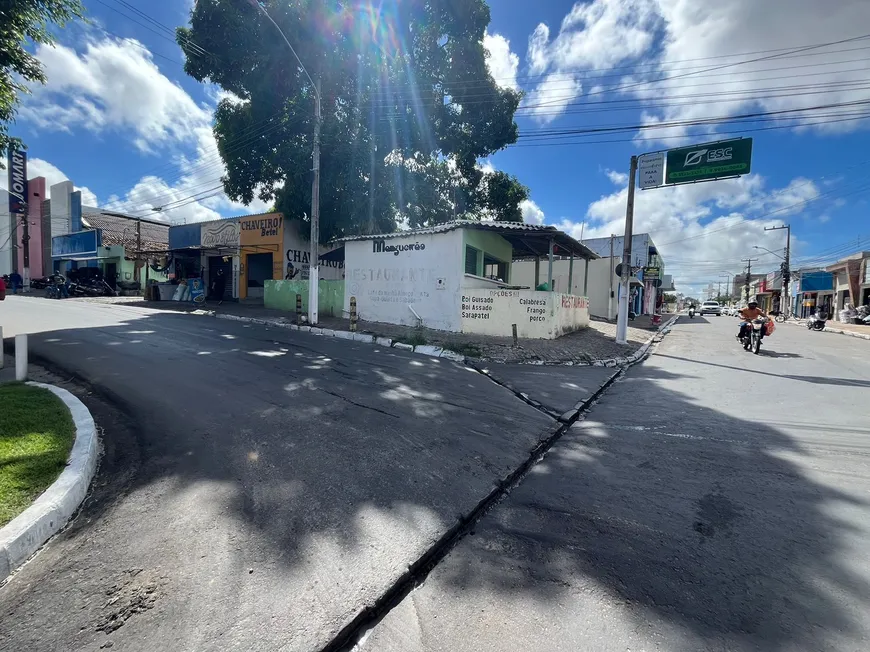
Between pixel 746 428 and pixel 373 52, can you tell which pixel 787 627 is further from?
pixel 373 52

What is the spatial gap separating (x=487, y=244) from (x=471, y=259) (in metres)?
1.07

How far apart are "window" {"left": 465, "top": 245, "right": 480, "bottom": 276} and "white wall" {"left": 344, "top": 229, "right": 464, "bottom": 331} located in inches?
25.9

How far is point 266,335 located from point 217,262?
1635cm

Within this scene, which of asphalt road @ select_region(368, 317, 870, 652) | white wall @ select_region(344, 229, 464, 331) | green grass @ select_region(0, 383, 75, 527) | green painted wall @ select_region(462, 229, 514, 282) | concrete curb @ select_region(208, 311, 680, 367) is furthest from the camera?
green painted wall @ select_region(462, 229, 514, 282)

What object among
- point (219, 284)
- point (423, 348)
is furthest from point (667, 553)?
point (219, 284)

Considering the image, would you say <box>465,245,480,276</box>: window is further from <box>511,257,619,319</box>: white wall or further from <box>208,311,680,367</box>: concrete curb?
<box>511,257,619,319</box>: white wall

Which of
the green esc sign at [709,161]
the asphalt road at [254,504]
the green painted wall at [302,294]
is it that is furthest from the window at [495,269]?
the asphalt road at [254,504]

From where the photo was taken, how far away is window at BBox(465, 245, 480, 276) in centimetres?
1366

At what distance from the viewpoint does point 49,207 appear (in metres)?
37.3

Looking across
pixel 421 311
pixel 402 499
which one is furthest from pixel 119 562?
pixel 421 311

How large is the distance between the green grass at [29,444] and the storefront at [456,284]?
946 centimetres

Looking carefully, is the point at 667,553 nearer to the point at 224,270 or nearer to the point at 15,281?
the point at 224,270

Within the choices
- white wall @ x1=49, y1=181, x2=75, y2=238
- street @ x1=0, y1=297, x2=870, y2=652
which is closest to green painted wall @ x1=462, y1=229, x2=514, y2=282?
street @ x1=0, y1=297, x2=870, y2=652

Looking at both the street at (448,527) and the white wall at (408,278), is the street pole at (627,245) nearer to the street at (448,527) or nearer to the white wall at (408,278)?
the white wall at (408,278)
